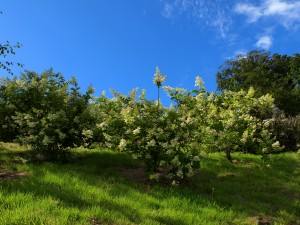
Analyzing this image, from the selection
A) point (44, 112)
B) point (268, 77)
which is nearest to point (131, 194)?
point (44, 112)

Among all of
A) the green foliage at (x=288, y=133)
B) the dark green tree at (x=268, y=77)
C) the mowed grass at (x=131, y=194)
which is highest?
the dark green tree at (x=268, y=77)

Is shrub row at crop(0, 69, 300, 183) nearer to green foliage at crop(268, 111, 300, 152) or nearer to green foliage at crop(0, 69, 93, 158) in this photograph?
green foliage at crop(0, 69, 93, 158)

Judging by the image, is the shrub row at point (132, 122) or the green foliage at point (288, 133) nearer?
the shrub row at point (132, 122)

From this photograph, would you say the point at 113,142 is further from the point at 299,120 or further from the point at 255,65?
the point at 255,65

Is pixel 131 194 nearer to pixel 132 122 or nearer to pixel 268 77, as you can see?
pixel 132 122

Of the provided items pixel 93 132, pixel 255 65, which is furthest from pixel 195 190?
pixel 255 65

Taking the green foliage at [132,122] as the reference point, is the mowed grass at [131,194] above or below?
below

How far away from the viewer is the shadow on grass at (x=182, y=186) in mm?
7320

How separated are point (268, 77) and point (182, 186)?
5353 centimetres

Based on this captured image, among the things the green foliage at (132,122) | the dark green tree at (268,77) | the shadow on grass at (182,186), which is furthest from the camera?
the dark green tree at (268,77)

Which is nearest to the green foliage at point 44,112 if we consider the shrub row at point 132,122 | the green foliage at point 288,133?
the shrub row at point 132,122

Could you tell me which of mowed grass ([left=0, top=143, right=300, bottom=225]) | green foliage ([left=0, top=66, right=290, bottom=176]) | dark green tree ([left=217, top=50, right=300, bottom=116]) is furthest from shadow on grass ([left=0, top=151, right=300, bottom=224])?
dark green tree ([left=217, top=50, right=300, bottom=116])

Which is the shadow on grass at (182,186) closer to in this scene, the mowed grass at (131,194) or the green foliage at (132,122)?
the mowed grass at (131,194)

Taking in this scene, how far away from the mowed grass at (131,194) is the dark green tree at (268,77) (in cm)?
4465
